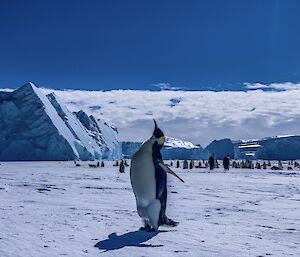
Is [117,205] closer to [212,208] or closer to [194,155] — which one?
[212,208]

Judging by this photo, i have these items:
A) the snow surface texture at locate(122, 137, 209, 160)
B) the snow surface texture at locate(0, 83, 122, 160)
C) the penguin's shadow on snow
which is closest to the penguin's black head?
the penguin's shadow on snow

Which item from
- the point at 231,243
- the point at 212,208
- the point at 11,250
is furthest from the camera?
the point at 212,208

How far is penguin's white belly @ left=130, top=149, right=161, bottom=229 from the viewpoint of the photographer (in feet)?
17.3

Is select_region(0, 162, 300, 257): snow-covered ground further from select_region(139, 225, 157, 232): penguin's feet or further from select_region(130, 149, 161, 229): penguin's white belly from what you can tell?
select_region(130, 149, 161, 229): penguin's white belly

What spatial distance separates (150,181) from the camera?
5.35m

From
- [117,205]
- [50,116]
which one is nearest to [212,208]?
[117,205]

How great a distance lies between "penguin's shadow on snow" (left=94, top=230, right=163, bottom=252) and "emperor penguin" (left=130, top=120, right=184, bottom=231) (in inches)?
12.3

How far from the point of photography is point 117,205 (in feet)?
24.5

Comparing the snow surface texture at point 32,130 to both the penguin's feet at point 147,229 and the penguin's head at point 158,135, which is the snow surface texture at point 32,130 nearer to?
the penguin's head at point 158,135

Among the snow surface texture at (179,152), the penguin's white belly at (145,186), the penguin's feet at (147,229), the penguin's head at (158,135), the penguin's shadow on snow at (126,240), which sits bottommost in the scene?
the penguin's shadow on snow at (126,240)

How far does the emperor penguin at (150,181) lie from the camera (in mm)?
5293

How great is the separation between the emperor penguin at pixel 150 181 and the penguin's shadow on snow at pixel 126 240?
311 mm

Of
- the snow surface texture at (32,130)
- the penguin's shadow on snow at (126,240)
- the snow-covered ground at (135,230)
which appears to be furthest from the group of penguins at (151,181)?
the snow surface texture at (32,130)

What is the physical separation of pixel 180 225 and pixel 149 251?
1551 millimetres
